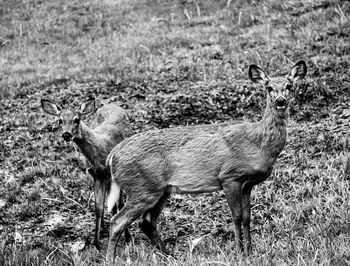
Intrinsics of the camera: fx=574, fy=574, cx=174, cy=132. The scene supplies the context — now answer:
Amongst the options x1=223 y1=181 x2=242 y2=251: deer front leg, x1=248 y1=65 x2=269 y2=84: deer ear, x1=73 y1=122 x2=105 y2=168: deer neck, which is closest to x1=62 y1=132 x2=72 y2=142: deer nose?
x1=73 y1=122 x2=105 y2=168: deer neck

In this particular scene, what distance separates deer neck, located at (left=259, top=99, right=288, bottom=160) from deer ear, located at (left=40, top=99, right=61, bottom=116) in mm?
3217

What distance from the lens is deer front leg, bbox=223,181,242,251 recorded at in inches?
250

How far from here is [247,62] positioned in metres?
12.4

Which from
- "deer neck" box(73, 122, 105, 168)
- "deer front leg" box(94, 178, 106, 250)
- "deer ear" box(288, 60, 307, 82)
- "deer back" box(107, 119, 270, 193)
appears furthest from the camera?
"deer neck" box(73, 122, 105, 168)

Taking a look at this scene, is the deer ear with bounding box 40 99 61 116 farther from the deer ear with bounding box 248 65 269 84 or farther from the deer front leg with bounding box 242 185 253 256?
the deer front leg with bounding box 242 185 253 256

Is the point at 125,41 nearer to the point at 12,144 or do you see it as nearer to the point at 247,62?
the point at 247,62

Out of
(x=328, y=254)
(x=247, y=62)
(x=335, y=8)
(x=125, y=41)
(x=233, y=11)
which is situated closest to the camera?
(x=328, y=254)

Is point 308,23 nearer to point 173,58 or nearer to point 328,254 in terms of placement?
point 173,58

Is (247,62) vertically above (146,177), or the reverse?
(146,177)

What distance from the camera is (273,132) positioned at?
6.60 meters

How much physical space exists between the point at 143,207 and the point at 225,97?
15.2 feet

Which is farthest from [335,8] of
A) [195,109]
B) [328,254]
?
[328,254]

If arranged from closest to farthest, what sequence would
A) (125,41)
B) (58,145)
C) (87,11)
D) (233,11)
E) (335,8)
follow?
(58,145) → (335,8) → (125,41) → (233,11) → (87,11)

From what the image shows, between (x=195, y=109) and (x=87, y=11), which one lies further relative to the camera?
(x=87, y=11)
